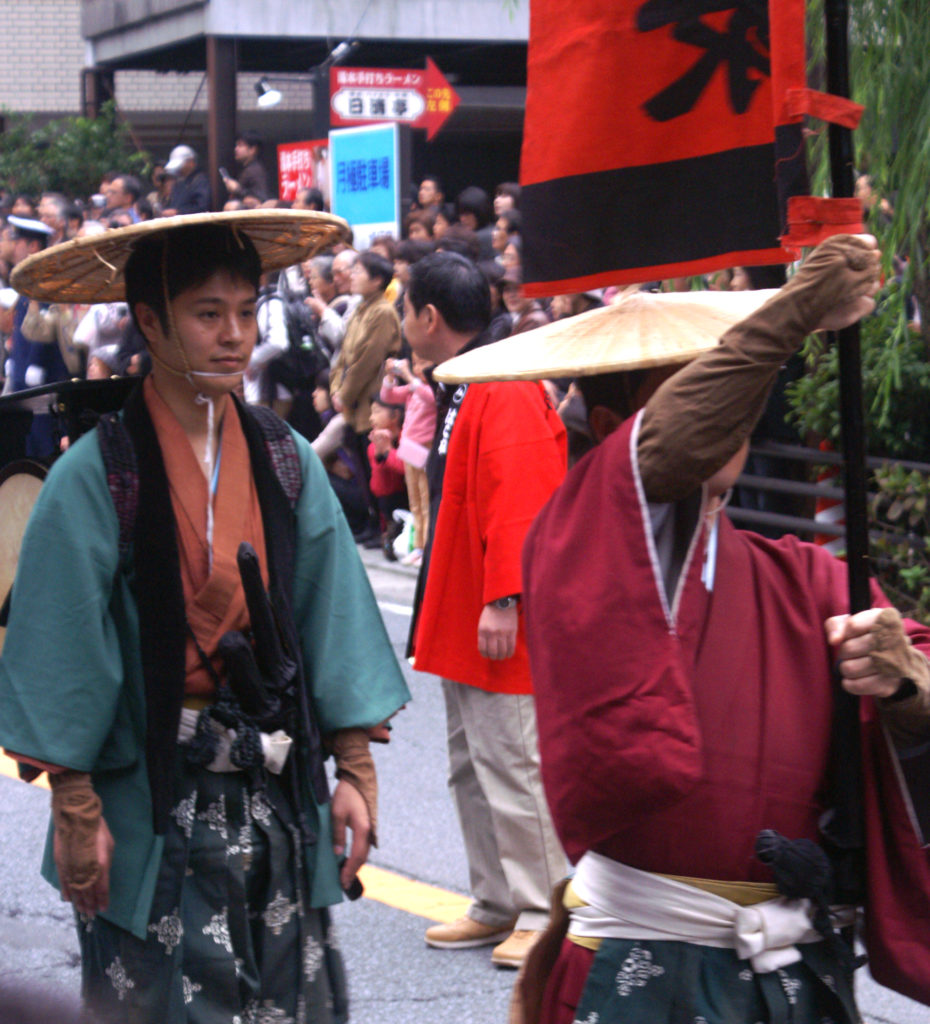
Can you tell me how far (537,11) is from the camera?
93.4 inches

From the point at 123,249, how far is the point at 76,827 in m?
1.08

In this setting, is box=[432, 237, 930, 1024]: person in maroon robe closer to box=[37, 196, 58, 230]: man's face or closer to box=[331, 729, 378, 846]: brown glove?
box=[331, 729, 378, 846]: brown glove

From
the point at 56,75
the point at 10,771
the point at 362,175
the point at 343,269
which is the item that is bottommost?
the point at 10,771

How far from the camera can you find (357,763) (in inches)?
112

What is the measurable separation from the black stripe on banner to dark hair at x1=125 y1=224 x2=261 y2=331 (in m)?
0.72

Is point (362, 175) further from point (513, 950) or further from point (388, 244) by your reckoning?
point (513, 950)

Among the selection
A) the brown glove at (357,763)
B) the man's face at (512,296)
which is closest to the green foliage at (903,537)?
the man's face at (512,296)

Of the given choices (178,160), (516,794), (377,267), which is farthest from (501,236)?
(178,160)

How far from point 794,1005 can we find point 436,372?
3.32 ft

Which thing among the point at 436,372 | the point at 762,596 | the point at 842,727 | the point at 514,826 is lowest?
the point at 514,826

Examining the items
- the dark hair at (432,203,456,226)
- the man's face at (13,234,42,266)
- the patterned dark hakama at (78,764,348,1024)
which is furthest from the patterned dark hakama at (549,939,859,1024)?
the man's face at (13,234,42,266)

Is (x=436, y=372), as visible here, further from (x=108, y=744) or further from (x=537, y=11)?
(x=108, y=744)

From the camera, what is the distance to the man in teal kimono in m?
2.57

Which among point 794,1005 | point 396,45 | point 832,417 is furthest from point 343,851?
point 396,45
